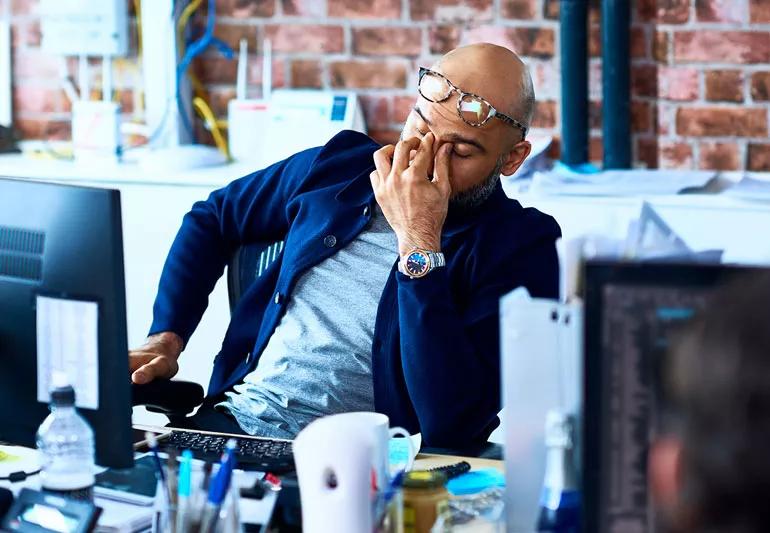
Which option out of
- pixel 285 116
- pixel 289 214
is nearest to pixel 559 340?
pixel 289 214

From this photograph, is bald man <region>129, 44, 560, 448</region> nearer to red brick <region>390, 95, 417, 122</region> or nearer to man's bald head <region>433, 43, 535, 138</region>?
man's bald head <region>433, 43, 535, 138</region>

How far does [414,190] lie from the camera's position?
1991 mm

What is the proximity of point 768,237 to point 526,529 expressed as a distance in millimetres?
1563

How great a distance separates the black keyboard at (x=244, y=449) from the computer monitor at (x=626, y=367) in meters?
0.59

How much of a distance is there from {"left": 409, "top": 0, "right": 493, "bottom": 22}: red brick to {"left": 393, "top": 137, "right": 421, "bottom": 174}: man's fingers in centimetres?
117

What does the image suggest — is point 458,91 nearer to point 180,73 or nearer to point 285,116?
point 285,116

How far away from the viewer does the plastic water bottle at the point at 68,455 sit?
4.67ft

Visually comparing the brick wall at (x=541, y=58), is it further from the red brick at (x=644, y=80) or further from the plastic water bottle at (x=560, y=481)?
the plastic water bottle at (x=560, y=481)

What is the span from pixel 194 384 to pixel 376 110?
1381 mm

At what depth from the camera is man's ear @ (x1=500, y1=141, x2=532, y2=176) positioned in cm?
212

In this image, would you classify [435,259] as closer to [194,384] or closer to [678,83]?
[194,384]

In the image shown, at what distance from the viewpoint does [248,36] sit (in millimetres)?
3328

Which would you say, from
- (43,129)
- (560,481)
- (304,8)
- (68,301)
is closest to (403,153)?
(68,301)

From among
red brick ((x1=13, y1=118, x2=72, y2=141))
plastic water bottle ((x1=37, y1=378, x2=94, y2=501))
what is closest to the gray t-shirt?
plastic water bottle ((x1=37, y1=378, x2=94, y2=501))
